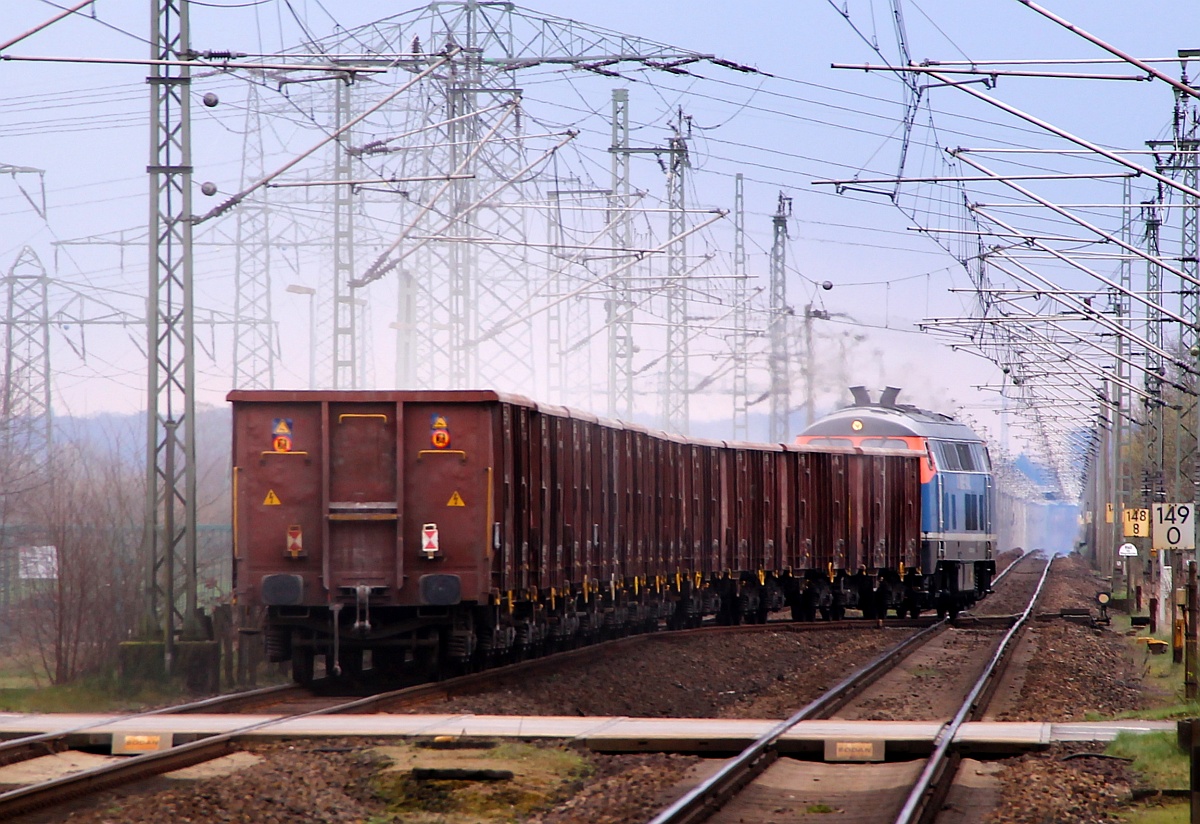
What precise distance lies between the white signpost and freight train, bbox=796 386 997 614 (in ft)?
29.1

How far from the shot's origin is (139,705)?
62.0 feet

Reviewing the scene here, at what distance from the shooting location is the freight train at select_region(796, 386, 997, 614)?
37750 millimetres

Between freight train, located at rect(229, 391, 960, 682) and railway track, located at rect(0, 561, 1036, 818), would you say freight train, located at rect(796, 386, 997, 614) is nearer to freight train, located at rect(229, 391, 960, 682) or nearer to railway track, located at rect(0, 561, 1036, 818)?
railway track, located at rect(0, 561, 1036, 818)

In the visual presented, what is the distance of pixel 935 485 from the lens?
38.1 metres

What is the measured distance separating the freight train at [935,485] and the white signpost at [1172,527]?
8.85 m

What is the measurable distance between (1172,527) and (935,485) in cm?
959

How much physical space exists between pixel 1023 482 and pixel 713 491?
127 metres

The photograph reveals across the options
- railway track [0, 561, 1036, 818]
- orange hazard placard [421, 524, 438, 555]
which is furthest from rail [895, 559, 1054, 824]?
orange hazard placard [421, 524, 438, 555]

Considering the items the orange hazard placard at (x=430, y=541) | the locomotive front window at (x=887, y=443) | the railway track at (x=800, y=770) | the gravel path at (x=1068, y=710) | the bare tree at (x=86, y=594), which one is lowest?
the gravel path at (x=1068, y=710)

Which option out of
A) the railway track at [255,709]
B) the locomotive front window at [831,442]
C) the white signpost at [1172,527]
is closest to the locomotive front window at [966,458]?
the locomotive front window at [831,442]

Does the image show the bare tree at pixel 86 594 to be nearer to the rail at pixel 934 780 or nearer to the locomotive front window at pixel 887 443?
the rail at pixel 934 780

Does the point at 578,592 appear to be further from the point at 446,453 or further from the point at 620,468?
the point at 446,453

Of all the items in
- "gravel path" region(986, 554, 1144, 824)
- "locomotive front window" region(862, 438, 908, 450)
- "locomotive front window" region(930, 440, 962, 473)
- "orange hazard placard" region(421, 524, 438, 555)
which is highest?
"locomotive front window" region(862, 438, 908, 450)

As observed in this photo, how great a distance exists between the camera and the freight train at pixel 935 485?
124 feet
